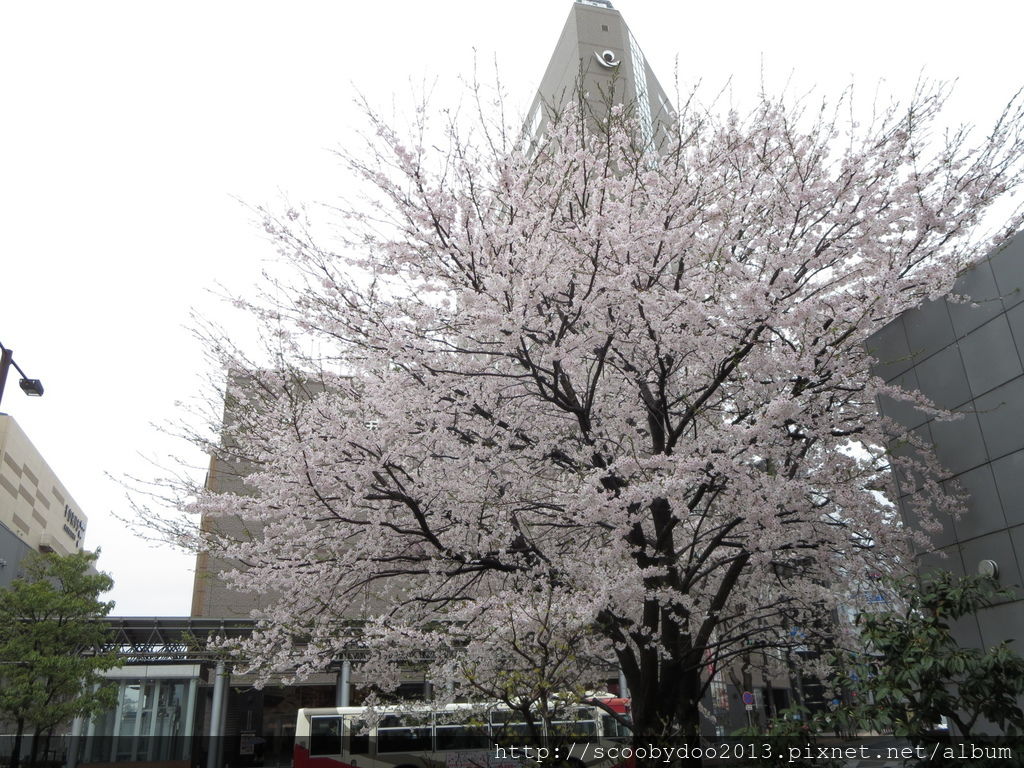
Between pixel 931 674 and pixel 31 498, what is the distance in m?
60.1

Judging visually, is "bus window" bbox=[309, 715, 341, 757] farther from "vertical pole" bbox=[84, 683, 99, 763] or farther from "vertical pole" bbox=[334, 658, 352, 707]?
"vertical pole" bbox=[84, 683, 99, 763]

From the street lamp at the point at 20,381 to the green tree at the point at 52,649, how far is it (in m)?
9.84

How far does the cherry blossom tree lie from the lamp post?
166 inches

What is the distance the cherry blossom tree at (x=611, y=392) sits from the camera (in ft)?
25.5

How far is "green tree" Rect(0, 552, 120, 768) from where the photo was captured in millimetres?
17750

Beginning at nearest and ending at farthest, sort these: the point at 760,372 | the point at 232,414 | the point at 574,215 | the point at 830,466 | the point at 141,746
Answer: the point at 760,372 → the point at 830,466 → the point at 574,215 → the point at 232,414 → the point at 141,746

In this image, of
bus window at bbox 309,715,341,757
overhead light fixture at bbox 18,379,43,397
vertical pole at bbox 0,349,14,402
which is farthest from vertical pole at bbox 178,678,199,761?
vertical pole at bbox 0,349,14,402

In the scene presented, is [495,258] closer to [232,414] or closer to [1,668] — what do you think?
[232,414]

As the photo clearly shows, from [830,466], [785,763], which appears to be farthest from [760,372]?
[785,763]

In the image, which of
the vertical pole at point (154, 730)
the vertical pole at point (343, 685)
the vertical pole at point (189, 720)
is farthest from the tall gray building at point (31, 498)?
the vertical pole at point (343, 685)

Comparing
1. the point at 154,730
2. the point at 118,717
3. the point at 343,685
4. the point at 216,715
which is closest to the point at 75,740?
Answer: the point at 118,717

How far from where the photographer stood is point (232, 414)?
37.1ft

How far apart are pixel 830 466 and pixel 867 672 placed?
262 cm

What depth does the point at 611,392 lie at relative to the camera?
9.48 meters
